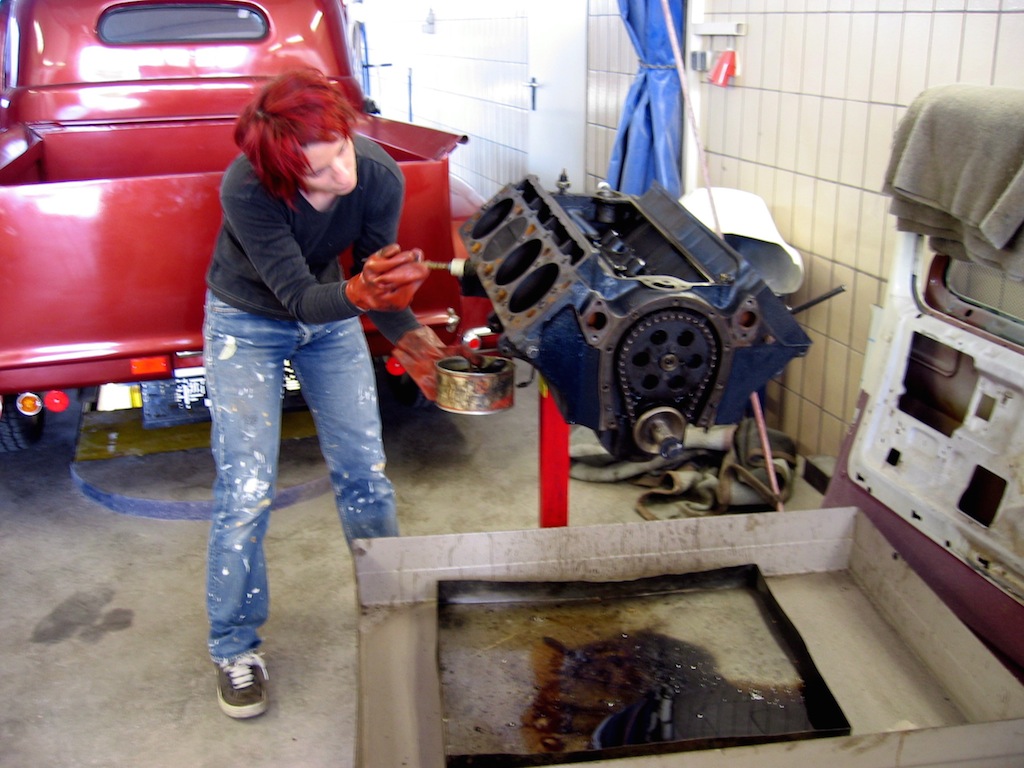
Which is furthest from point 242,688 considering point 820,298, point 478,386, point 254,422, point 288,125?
point 820,298

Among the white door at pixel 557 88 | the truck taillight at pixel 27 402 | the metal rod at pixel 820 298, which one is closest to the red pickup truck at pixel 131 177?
the truck taillight at pixel 27 402

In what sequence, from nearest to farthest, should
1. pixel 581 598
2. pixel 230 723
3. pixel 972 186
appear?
pixel 972 186, pixel 581 598, pixel 230 723

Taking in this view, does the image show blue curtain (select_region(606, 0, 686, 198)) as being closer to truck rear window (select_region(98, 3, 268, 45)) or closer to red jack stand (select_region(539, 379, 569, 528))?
truck rear window (select_region(98, 3, 268, 45))

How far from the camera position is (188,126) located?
14.5ft

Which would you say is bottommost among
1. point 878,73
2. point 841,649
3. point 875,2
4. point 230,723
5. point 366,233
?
point 230,723

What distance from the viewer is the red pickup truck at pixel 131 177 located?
9.84 feet

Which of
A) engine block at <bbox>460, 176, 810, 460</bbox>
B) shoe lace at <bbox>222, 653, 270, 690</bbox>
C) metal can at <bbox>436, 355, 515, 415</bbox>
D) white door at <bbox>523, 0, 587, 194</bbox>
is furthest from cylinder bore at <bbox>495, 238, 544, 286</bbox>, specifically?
white door at <bbox>523, 0, 587, 194</bbox>

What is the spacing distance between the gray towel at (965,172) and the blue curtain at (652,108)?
1.77m

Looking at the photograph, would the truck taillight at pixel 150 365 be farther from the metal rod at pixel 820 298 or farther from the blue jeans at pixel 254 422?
the metal rod at pixel 820 298

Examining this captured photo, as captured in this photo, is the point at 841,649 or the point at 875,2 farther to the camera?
the point at 875,2

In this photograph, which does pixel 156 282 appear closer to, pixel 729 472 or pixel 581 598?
pixel 581 598

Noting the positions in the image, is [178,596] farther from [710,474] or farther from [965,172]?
[965,172]

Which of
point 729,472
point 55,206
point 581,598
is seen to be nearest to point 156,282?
point 55,206

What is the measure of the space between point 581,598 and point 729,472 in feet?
4.48
